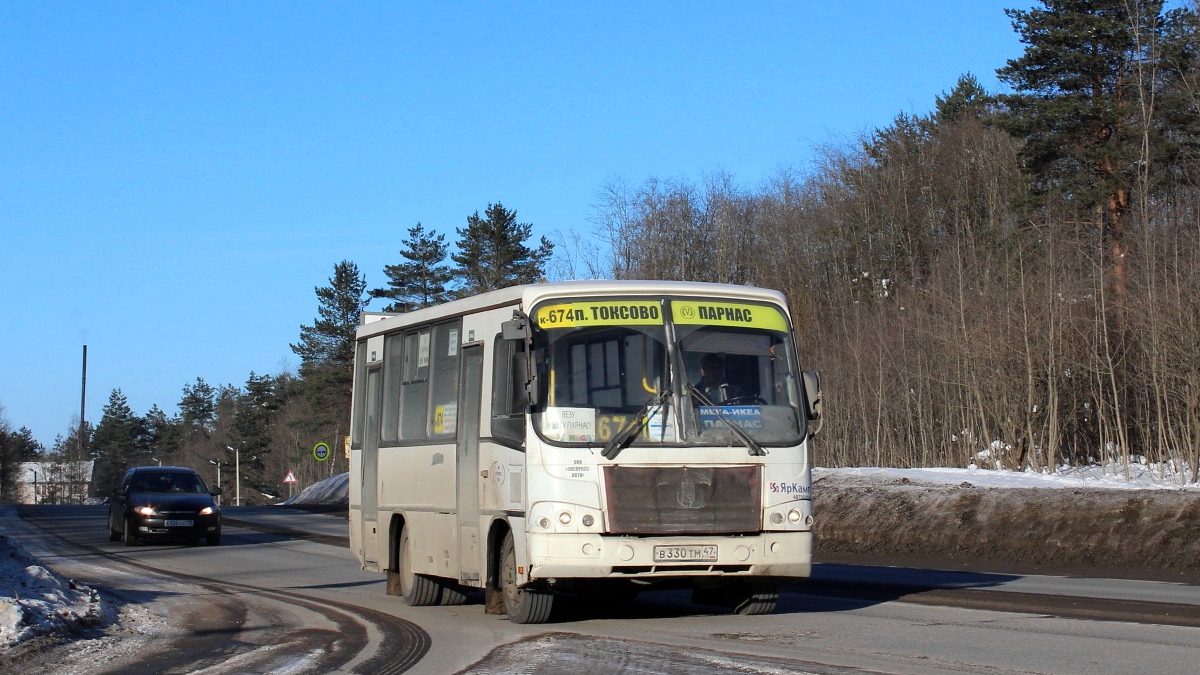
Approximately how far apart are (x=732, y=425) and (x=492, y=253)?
59430 mm

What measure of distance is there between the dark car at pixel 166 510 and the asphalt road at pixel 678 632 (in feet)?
33.5

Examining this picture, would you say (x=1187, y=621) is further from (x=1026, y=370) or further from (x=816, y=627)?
(x=1026, y=370)

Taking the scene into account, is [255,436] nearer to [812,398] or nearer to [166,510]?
[166,510]

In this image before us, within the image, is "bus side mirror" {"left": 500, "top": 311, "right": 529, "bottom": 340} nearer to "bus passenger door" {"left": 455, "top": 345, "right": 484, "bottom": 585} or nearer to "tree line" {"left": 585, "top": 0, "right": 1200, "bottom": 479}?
"bus passenger door" {"left": 455, "top": 345, "right": 484, "bottom": 585}

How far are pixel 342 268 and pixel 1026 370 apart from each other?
2342 inches

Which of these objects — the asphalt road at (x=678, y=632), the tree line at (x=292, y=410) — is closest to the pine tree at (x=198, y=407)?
the tree line at (x=292, y=410)

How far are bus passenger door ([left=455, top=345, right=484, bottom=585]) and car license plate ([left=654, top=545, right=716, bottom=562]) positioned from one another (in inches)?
83.7

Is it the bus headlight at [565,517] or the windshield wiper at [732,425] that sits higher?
the windshield wiper at [732,425]

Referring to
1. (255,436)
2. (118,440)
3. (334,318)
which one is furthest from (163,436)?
(334,318)

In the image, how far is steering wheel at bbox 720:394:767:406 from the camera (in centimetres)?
1172

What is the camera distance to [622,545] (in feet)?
36.6

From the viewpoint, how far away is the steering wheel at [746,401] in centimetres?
1172

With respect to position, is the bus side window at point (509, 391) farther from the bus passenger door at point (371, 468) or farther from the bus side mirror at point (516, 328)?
the bus passenger door at point (371, 468)

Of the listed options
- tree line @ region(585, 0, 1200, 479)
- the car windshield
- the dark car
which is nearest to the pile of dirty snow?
the dark car
